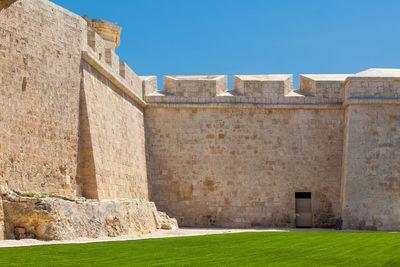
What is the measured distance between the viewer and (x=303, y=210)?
58.6ft

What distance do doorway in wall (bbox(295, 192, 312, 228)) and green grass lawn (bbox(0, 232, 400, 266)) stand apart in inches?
285

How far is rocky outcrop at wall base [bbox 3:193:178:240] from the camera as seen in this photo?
9.86 meters

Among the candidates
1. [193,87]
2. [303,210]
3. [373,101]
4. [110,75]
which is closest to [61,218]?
[110,75]

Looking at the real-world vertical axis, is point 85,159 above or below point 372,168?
above

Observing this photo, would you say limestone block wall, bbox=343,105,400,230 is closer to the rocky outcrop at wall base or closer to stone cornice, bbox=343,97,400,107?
stone cornice, bbox=343,97,400,107

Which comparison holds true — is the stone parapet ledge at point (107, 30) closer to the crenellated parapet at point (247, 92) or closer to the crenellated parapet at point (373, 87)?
the crenellated parapet at point (247, 92)

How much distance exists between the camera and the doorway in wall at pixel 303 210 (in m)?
17.8

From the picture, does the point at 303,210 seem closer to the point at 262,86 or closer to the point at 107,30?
the point at 262,86

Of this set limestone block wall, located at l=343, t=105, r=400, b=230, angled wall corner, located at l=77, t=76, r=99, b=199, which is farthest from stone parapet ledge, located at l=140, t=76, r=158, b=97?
limestone block wall, located at l=343, t=105, r=400, b=230

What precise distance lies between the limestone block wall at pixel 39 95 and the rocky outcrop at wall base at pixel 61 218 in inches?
22.1

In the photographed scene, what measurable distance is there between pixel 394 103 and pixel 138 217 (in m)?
8.67

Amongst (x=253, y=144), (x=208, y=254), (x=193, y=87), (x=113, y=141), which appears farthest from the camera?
(x=193, y=87)

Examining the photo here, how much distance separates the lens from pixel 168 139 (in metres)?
18.0

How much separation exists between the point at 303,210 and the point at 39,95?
970cm
